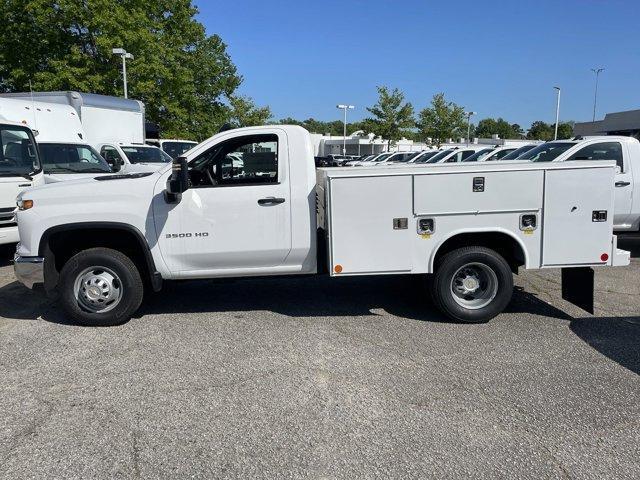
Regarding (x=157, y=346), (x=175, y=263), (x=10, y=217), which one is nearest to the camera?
(x=157, y=346)

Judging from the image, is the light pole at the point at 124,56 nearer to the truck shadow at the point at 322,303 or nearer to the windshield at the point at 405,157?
the windshield at the point at 405,157

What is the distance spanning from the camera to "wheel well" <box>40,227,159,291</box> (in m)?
5.52

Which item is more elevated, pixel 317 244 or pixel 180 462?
pixel 317 244

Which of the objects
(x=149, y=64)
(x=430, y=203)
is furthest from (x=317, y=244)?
(x=149, y=64)

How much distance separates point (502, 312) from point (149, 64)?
86.9 ft

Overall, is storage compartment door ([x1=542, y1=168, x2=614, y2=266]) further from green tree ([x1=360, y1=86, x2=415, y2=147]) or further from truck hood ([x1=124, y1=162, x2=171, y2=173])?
green tree ([x1=360, y1=86, x2=415, y2=147])

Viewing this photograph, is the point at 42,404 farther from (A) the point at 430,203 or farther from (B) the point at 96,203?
(A) the point at 430,203

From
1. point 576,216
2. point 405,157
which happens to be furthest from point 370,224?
point 405,157

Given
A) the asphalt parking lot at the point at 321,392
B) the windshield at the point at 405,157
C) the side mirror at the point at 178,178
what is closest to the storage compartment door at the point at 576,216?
the asphalt parking lot at the point at 321,392

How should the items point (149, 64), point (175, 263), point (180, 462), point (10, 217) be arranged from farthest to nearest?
point (149, 64) → point (10, 217) → point (175, 263) → point (180, 462)

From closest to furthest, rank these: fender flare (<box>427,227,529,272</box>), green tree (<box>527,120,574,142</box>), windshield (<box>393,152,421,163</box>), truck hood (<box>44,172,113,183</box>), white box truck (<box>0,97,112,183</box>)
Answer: fender flare (<box>427,227,529,272</box>) < truck hood (<box>44,172,113,183</box>) < white box truck (<box>0,97,112,183</box>) < windshield (<box>393,152,421,163</box>) < green tree (<box>527,120,574,142</box>)

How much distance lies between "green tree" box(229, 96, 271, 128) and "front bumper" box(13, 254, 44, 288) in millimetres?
37658

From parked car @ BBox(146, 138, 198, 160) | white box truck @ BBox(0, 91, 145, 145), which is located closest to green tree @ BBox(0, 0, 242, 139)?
parked car @ BBox(146, 138, 198, 160)

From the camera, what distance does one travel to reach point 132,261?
576 centimetres
